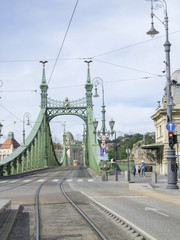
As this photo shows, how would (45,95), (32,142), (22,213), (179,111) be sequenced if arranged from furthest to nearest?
(45,95) < (32,142) < (179,111) < (22,213)

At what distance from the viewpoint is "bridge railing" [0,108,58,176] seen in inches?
1731

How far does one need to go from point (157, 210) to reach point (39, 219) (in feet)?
13.1

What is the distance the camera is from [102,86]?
37531 mm

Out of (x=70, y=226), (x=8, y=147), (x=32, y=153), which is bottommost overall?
(x=70, y=226)

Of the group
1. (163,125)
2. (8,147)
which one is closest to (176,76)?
(163,125)

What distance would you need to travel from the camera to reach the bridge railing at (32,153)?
43975mm

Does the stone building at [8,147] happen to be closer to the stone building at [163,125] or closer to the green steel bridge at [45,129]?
the green steel bridge at [45,129]

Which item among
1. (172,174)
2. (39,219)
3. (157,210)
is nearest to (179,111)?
(172,174)

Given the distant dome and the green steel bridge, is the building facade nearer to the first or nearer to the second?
the distant dome

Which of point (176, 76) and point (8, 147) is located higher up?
point (176, 76)

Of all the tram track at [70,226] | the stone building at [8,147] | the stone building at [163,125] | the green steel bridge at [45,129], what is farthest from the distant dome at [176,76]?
the stone building at [8,147]

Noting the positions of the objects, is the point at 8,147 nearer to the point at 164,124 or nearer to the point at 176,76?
the point at 176,76

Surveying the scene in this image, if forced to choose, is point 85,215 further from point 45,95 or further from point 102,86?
point 45,95

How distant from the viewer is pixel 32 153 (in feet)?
188
